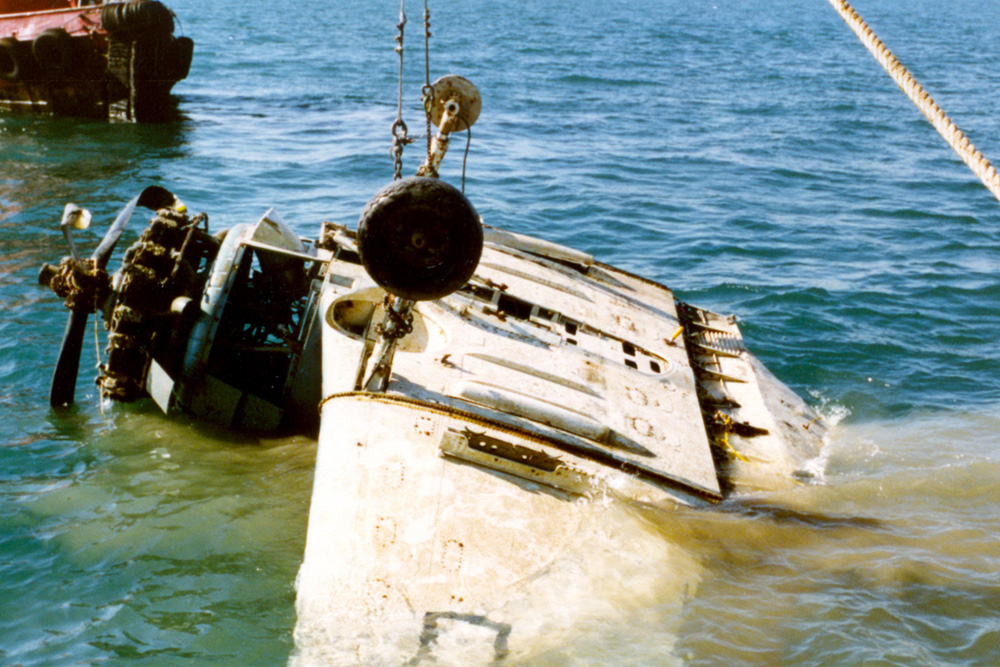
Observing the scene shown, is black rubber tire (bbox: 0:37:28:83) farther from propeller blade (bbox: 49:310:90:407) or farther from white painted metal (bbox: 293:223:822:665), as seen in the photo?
white painted metal (bbox: 293:223:822:665)

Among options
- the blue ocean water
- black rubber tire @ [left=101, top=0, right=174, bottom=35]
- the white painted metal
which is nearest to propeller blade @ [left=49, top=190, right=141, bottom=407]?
the blue ocean water

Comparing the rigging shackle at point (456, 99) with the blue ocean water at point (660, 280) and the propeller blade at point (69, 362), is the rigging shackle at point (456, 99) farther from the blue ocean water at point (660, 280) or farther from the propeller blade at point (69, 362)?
the propeller blade at point (69, 362)

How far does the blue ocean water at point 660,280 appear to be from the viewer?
20.9 feet

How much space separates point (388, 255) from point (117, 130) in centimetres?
2173

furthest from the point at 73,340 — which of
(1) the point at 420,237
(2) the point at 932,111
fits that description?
(2) the point at 932,111

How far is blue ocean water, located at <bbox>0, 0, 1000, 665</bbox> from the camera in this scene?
20.9 ft

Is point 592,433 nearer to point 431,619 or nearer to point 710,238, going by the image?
point 431,619

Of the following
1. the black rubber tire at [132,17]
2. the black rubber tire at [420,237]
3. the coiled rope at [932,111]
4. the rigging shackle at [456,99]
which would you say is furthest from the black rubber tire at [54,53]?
the coiled rope at [932,111]

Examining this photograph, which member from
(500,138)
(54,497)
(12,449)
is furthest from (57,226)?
(500,138)

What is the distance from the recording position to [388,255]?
563 cm

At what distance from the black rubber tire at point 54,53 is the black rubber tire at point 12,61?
0.46m

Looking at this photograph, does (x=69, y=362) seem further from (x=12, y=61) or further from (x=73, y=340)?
(x=12, y=61)

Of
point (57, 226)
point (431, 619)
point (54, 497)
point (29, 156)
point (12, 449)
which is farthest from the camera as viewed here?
Answer: point (29, 156)

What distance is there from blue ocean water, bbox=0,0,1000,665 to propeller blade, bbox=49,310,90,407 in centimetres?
29
